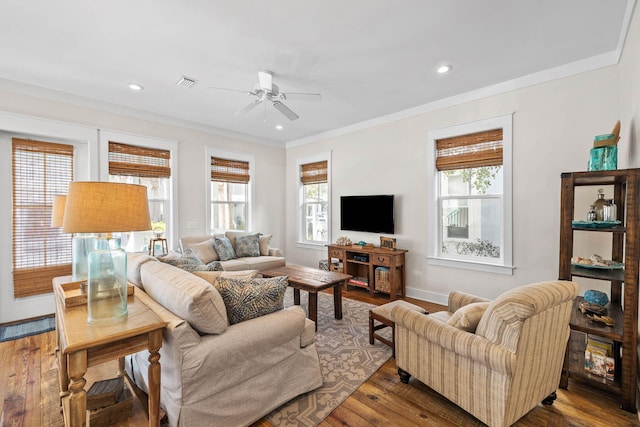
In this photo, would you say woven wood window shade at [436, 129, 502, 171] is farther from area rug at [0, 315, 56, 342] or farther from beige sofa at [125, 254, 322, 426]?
area rug at [0, 315, 56, 342]

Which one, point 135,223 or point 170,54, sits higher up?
point 170,54

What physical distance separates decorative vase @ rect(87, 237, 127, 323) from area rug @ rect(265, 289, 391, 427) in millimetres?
1163

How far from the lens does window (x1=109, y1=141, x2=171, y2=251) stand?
4160mm

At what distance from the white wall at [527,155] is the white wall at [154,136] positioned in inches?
89.0

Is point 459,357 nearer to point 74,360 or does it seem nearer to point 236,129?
point 74,360

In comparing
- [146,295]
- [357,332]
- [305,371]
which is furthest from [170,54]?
[357,332]

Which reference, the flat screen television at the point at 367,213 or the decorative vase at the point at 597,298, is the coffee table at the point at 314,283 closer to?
the flat screen television at the point at 367,213

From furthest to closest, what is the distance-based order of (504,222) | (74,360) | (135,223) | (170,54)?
(504,222) → (170,54) → (135,223) → (74,360)

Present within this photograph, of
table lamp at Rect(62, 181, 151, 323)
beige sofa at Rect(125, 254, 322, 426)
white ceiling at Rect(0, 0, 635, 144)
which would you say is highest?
white ceiling at Rect(0, 0, 635, 144)

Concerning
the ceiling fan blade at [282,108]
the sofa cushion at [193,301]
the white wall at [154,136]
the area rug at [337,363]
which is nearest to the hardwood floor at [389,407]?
the area rug at [337,363]

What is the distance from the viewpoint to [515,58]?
284 centimetres

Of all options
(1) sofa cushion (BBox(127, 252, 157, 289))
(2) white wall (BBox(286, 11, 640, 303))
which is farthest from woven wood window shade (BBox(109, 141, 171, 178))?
→ (2) white wall (BBox(286, 11, 640, 303))

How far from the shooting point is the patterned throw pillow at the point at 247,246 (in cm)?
485

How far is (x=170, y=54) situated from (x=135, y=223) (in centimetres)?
206
